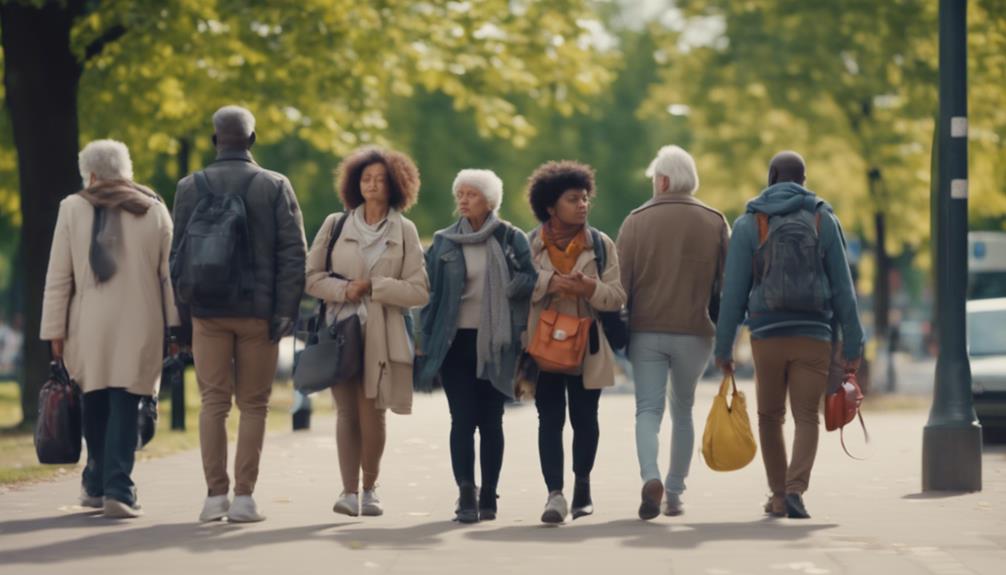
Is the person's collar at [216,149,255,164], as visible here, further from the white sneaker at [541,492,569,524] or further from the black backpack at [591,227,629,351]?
the white sneaker at [541,492,569,524]

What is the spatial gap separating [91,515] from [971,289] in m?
27.2

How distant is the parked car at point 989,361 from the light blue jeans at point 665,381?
7.11m

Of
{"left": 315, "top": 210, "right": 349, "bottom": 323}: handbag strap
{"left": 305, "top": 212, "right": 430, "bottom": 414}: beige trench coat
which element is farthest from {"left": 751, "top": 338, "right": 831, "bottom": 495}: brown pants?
{"left": 315, "top": 210, "right": 349, "bottom": 323}: handbag strap

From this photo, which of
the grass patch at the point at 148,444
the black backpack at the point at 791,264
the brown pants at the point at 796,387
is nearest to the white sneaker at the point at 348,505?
the brown pants at the point at 796,387

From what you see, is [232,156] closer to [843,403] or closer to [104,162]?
[104,162]

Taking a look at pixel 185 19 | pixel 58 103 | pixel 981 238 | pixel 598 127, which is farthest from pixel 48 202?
pixel 598 127

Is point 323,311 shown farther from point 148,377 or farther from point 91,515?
point 91,515

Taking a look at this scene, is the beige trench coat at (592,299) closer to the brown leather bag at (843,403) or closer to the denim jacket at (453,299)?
the denim jacket at (453,299)

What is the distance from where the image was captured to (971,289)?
35250 mm

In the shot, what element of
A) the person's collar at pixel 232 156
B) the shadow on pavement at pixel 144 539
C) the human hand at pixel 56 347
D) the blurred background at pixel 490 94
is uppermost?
the blurred background at pixel 490 94

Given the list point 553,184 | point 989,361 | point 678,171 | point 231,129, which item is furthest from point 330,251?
point 989,361

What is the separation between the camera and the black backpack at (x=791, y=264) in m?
10.1

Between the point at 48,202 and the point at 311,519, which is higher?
the point at 48,202

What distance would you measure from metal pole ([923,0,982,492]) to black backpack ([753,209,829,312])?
2293 mm
